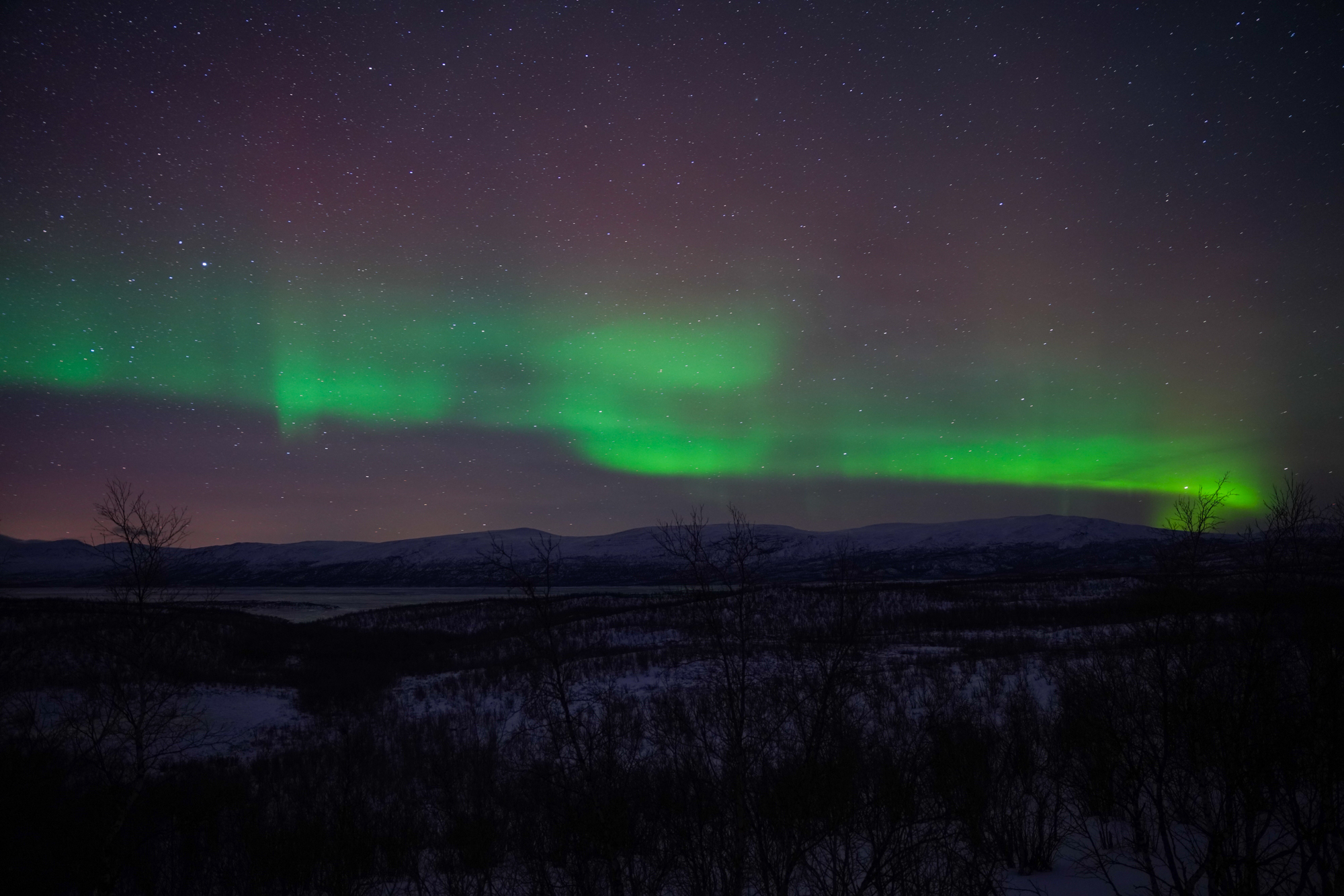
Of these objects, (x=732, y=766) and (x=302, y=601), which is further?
(x=302, y=601)

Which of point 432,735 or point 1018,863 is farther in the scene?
point 432,735

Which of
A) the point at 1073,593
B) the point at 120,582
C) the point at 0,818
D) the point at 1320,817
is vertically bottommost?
the point at 1073,593

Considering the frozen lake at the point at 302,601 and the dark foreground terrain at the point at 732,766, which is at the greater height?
the dark foreground terrain at the point at 732,766

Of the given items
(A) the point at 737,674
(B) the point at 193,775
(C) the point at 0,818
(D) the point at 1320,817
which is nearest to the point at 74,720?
(C) the point at 0,818

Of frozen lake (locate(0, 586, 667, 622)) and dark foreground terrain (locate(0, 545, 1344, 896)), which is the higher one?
dark foreground terrain (locate(0, 545, 1344, 896))

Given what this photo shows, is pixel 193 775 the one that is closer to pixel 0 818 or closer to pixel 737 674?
pixel 0 818

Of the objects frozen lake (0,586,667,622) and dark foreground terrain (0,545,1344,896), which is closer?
dark foreground terrain (0,545,1344,896)

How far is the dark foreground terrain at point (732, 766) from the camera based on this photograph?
24.8 feet

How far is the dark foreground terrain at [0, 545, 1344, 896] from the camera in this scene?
7547mm

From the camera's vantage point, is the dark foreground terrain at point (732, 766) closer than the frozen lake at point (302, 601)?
Yes

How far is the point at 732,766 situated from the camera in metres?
8.60

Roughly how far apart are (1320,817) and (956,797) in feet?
18.5

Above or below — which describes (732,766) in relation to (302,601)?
above

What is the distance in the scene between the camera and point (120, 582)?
13547 millimetres
